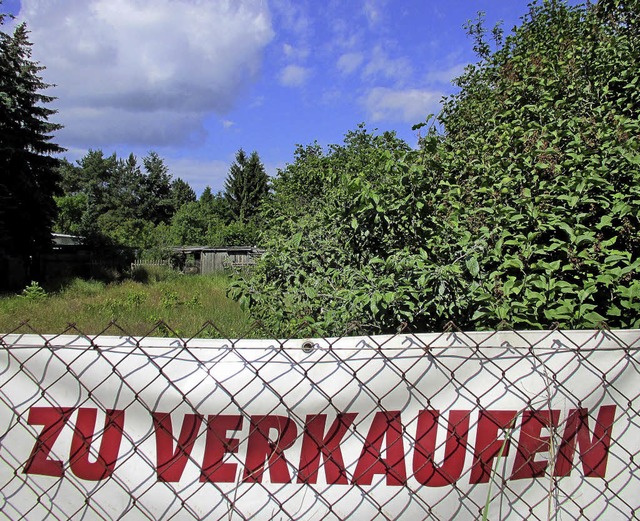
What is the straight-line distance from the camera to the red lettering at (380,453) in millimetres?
1232

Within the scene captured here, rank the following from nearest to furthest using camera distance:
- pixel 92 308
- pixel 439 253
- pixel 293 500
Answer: pixel 293 500 < pixel 439 253 < pixel 92 308

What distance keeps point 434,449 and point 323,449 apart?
0.97 ft

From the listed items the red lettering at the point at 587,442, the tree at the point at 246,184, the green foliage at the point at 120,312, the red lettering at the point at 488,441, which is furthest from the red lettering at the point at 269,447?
the tree at the point at 246,184

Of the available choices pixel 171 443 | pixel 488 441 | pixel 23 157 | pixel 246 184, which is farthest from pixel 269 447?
pixel 246 184

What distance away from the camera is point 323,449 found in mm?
1245

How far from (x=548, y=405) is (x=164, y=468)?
3.41ft

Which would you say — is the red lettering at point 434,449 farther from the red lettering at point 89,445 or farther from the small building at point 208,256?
the small building at point 208,256

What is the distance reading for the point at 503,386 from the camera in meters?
1.27

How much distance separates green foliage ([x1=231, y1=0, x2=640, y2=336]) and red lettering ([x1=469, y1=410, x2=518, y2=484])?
582 mm

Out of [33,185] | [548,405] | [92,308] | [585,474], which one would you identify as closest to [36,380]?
[548,405]

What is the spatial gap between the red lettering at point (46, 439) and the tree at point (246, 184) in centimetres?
4516

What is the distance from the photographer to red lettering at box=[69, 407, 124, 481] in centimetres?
124

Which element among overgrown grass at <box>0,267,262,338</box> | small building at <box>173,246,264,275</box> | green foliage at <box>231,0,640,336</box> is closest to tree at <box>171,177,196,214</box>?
small building at <box>173,246,264,275</box>

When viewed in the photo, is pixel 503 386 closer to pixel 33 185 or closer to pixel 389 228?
pixel 389 228
